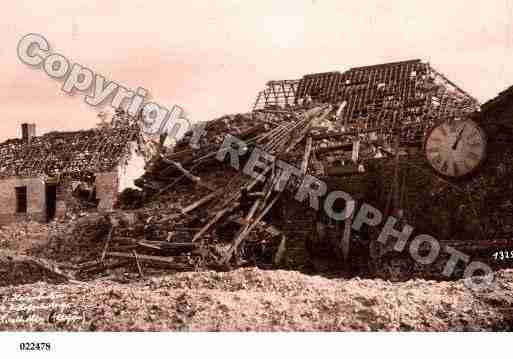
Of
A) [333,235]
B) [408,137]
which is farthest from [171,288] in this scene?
[408,137]

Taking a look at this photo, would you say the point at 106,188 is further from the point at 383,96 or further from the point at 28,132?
the point at 383,96

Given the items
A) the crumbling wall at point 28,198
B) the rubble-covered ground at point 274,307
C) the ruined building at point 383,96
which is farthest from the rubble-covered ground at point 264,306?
the crumbling wall at point 28,198

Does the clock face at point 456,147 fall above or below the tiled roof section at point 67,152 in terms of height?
below

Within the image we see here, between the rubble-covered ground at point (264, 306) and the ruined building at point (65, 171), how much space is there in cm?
1490

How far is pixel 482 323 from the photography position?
9.88 metres

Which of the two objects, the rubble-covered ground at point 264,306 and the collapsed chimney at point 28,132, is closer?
the rubble-covered ground at point 264,306

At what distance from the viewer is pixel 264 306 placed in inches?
406

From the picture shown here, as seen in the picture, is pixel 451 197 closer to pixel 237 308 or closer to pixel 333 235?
pixel 333 235

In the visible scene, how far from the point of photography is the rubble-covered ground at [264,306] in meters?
9.80

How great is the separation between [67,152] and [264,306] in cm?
1963

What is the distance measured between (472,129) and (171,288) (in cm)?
572

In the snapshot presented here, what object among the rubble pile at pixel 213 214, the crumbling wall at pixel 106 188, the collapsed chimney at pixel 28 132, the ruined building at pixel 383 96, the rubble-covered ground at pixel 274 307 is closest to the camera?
the rubble-covered ground at pixel 274 307

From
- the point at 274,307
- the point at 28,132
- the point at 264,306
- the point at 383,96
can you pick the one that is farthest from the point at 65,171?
the point at 274,307

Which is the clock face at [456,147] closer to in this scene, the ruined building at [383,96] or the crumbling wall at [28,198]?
the ruined building at [383,96]
